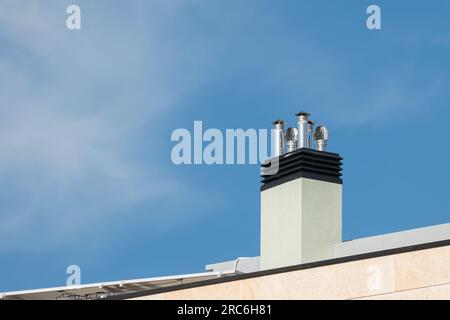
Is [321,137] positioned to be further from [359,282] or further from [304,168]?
[359,282]

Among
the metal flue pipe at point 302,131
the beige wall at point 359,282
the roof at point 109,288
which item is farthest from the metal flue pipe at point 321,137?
the beige wall at point 359,282

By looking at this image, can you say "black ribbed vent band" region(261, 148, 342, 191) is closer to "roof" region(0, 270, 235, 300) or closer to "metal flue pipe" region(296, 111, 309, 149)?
"metal flue pipe" region(296, 111, 309, 149)

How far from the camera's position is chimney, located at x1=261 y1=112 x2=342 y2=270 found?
29406mm

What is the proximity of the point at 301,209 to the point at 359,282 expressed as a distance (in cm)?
407

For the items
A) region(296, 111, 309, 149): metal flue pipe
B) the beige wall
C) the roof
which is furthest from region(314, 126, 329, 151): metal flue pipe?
the beige wall

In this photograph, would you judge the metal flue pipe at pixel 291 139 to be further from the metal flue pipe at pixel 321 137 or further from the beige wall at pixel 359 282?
the beige wall at pixel 359 282

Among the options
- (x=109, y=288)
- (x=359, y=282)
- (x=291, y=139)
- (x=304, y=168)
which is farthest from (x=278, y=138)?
(x=359, y=282)

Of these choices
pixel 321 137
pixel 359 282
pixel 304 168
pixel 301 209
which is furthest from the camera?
pixel 321 137

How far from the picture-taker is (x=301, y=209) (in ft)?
96.7

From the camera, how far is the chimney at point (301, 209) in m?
29.4

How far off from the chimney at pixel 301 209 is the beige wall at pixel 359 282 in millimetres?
2256

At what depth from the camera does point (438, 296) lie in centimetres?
2467
